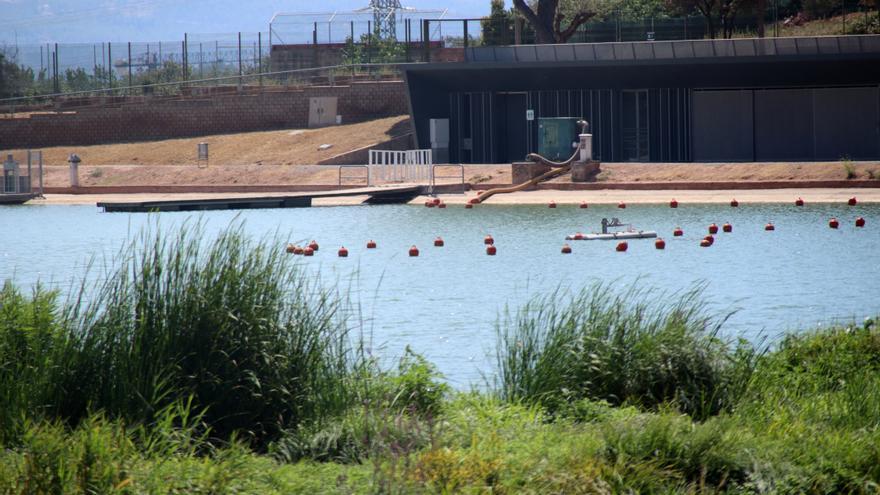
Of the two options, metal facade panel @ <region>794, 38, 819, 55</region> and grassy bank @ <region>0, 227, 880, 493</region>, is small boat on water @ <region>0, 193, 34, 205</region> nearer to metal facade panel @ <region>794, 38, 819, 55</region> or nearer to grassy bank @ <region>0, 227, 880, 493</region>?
metal facade panel @ <region>794, 38, 819, 55</region>

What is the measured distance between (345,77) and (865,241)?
34.9m

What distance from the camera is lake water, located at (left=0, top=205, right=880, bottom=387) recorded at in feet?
46.8

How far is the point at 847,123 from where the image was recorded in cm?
4000

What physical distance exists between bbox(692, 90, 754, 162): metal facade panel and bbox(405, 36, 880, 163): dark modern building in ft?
0.11


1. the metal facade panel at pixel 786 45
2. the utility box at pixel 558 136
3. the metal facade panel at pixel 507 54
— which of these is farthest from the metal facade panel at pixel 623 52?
the metal facade panel at pixel 786 45

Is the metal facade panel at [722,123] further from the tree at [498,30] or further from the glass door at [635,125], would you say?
the tree at [498,30]

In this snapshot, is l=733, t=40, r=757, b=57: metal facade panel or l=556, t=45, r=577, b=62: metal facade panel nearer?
l=733, t=40, r=757, b=57: metal facade panel

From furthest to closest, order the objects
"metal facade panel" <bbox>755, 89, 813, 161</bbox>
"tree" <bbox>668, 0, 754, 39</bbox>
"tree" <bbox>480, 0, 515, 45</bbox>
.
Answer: "tree" <bbox>480, 0, 515, 45</bbox> → "tree" <bbox>668, 0, 754, 39</bbox> → "metal facade panel" <bbox>755, 89, 813, 161</bbox>

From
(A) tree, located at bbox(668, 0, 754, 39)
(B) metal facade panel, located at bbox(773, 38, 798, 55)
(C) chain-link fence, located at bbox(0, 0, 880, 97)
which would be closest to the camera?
(B) metal facade panel, located at bbox(773, 38, 798, 55)

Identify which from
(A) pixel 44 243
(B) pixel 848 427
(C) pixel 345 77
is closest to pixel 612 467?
(B) pixel 848 427

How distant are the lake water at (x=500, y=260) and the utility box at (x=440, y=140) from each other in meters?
10.9

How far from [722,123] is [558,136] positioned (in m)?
6.93

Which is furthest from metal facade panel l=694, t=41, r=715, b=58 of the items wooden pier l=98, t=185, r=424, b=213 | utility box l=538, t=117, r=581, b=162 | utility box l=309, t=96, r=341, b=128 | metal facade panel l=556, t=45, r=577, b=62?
utility box l=309, t=96, r=341, b=128

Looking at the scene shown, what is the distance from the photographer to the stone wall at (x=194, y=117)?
50656 mm
